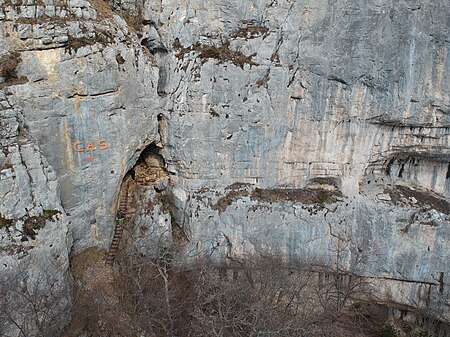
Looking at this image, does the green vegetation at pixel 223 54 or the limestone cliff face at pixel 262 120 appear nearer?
the limestone cliff face at pixel 262 120

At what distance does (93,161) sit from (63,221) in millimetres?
2312

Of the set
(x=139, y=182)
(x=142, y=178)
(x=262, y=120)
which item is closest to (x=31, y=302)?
(x=139, y=182)

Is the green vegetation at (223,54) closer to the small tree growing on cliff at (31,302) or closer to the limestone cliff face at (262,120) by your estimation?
the limestone cliff face at (262,120)

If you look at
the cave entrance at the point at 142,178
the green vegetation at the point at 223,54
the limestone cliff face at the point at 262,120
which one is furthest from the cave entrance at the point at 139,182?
the green vegetation at the point at 223,54

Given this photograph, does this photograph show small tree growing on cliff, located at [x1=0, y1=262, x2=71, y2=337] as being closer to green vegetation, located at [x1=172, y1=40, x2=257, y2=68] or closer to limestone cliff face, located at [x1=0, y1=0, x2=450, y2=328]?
limestone cliff face, located at [x1=0, y1=0, x2=450, y2=328]

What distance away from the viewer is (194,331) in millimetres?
13344

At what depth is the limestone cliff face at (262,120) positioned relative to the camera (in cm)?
1265

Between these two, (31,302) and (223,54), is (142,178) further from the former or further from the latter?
(31,302)

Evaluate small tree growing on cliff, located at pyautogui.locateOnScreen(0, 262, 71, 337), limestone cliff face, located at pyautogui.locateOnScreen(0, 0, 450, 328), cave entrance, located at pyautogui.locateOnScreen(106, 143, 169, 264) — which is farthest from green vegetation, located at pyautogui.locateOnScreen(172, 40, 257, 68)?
small tree growing on cliff, located at pyautogui.locateOnScreen(0, 262, 71, 337)

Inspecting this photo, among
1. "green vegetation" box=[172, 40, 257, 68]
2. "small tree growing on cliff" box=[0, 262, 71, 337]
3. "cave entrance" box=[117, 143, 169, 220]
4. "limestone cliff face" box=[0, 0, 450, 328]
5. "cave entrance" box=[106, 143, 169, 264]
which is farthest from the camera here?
"cave entrance" box=[117, 143, 169, 220]

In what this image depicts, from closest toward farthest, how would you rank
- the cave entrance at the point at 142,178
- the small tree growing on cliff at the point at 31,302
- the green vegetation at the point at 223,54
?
the small tree growing on cliff at the point at 31,302 → the green vegetation at the point at 223,54 → the cave entrance at the point at 142,178

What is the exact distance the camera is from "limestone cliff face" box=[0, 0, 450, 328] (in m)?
12.6

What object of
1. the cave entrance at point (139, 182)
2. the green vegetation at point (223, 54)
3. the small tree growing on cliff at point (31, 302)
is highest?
the green vegetation at point (223, 54)

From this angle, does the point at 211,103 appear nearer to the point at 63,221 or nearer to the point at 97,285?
the point at 63,221
